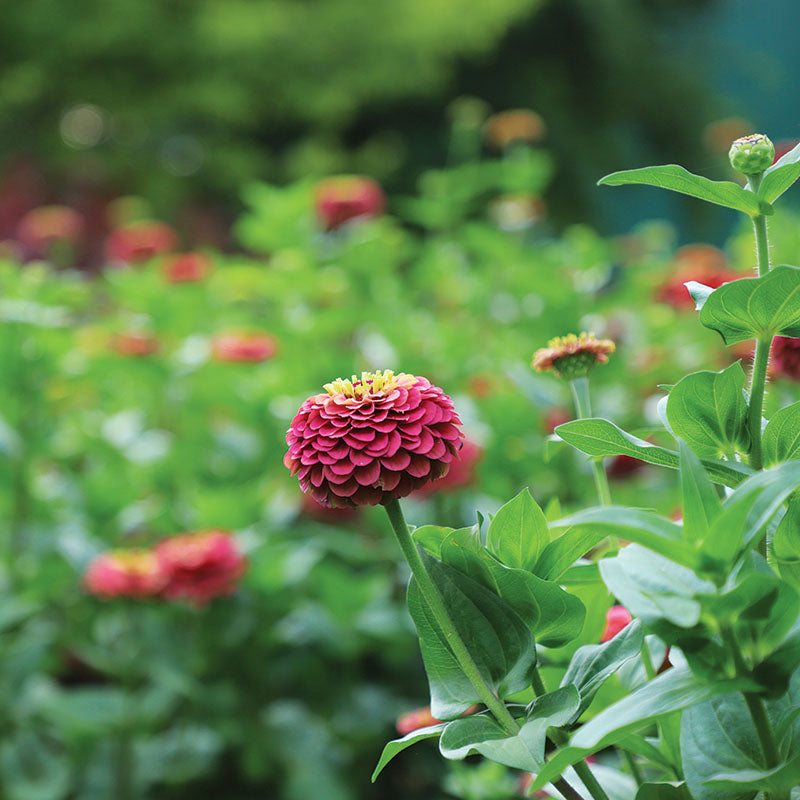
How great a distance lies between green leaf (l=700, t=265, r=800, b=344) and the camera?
1.25 ft

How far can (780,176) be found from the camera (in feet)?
1.27

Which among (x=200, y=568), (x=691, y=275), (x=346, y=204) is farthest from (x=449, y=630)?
(x=346, y=204)

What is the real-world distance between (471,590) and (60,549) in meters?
0.92

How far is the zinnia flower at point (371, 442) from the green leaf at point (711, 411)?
10cm

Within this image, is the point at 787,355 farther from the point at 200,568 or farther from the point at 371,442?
the point at 200,568

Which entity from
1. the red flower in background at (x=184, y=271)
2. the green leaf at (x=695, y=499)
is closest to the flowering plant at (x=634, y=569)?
the green leaf at (x=695, y=499)

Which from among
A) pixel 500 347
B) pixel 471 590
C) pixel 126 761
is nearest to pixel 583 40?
pixel 500 347

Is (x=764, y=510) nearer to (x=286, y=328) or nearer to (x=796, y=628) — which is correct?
(x=796, y=628)

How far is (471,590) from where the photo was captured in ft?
1.33

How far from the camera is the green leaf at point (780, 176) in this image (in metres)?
0.38

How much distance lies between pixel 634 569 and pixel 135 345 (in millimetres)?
1158

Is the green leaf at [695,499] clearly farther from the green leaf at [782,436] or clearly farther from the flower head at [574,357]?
the flower head at [574,357]

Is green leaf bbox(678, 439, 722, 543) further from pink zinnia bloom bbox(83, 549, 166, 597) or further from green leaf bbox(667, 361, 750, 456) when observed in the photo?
pink zinnia bloom bbox(83, 549, 166, 597)

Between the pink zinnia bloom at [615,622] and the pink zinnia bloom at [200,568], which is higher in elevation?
the pink zinnia bloom at [615,622]
